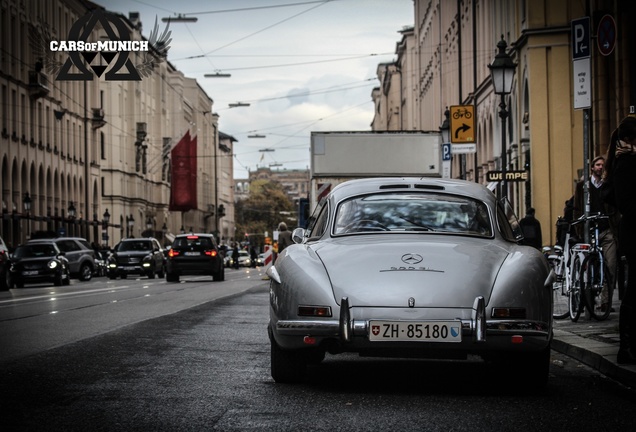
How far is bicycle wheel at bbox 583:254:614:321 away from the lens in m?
14.3

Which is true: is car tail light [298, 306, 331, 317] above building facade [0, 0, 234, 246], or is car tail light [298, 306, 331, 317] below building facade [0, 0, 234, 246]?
below

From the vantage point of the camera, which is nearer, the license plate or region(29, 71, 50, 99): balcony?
the license plate

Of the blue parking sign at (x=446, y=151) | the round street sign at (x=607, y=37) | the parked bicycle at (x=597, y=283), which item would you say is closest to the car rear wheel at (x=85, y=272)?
the blue parking sign at (x=446, y=151)

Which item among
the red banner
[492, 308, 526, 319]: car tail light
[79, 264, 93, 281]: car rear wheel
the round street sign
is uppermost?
the red banner

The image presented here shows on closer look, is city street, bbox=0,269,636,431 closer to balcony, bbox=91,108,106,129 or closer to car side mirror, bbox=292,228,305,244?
car side mirror, bbox=292,228,305,244

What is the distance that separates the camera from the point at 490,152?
170 feet

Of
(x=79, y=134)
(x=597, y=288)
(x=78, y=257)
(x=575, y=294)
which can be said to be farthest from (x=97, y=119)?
(x=597, y=288)

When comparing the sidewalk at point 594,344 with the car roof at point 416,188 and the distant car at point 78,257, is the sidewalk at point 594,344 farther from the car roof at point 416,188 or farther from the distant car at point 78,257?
the distant car at point 78,257

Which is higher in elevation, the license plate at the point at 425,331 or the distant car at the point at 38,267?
the license plate at the point at 425,331

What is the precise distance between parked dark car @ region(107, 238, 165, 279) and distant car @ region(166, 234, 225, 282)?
8.39m

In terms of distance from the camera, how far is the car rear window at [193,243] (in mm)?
41031

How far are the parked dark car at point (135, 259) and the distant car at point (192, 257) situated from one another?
8.39 m

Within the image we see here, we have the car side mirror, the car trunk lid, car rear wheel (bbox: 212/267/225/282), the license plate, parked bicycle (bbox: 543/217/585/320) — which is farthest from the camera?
car rear wheel (bbox: 212/267/225/282)

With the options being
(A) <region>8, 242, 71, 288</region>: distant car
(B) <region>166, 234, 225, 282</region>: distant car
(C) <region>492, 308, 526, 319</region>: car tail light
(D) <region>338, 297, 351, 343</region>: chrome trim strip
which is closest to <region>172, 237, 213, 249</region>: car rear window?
(B) <region>166, 234, 225, 282</region>: distant car
